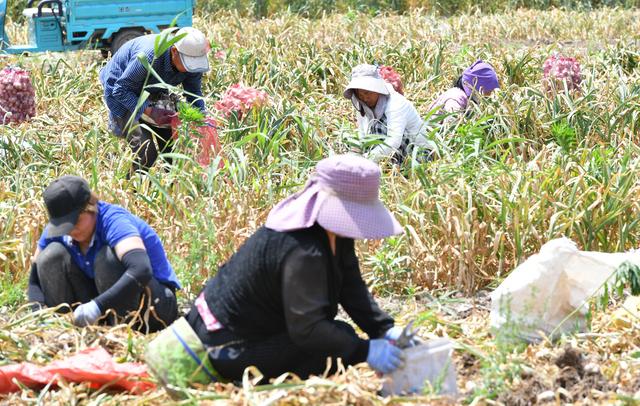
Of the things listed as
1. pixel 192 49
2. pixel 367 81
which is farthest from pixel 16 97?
pixel 367 81

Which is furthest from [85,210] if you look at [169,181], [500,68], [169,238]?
[500,68]

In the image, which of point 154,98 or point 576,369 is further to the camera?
point 154,98

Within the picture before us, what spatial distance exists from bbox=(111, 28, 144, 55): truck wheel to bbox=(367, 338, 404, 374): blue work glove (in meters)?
8.82

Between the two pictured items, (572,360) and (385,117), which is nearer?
(572,360)

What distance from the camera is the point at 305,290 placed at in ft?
10.0

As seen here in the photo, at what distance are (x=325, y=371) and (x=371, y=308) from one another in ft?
0.81

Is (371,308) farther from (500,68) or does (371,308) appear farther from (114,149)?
(500,68)

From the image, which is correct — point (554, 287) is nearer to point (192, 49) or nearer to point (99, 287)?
point (99, 287)

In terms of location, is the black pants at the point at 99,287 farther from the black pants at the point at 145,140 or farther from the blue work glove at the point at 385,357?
the black pants at the point at 145,140

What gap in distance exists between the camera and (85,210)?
380 cm

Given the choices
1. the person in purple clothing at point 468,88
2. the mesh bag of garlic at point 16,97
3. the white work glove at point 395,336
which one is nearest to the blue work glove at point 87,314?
the white work glove at point 395,336

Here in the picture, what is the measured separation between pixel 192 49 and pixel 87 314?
2360 mm

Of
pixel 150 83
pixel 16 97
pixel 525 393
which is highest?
pixel 150 83

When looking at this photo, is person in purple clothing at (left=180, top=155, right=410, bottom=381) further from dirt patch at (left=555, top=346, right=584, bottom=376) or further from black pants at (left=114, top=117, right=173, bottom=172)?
black pants at (left=114, top=117, right=173, bottom=172)
